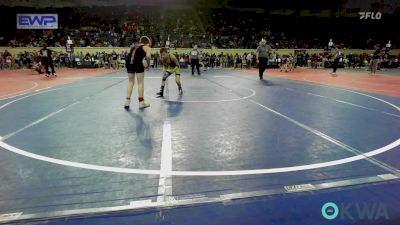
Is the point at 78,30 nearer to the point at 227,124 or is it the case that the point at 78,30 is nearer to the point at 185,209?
the point at 227,124

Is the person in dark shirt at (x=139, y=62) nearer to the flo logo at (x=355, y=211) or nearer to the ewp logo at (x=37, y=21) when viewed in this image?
the flo logo at (x=355, y=211)

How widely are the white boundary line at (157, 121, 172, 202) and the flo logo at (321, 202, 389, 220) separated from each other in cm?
161

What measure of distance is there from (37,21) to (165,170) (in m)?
32.7

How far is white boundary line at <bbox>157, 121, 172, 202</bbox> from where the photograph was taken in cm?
348

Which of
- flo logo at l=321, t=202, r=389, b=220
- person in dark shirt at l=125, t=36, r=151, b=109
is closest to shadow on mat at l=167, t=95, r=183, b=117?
person in dark shirt at l=125, t=36, r=151, b=109

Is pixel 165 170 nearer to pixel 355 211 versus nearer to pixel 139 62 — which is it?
pixel 355 211

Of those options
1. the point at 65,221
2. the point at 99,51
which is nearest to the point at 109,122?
the point at 65,221

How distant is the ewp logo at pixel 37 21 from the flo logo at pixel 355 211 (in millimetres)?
32833

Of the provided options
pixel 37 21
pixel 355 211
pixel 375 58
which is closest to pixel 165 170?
pixel 355 211

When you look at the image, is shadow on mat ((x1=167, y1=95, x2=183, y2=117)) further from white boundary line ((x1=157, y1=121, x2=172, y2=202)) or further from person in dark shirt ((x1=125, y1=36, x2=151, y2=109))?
white boundary line ((x1=157, y1=121, x2=172, y2=202))

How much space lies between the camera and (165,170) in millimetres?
4164

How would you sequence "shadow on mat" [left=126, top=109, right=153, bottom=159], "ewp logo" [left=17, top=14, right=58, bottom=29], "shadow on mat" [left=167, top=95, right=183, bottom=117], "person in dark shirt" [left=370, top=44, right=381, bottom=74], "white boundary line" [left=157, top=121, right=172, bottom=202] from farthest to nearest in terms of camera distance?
"ewp logo" [left=17, top=14, right=58, bottom=29]
"person in dark shirt" [left=370, top=44, right=381, bottom=74]
"shadow on mat" [left=167, top=95, right=183, bottom=117]
"shadow on mat" [left=126, top=109, right=153, bottom=159]
"white boundary line" [left=157, top=121, right=172, bottom=202]

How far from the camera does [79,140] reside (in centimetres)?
550

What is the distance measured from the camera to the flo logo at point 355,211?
3.02 m
